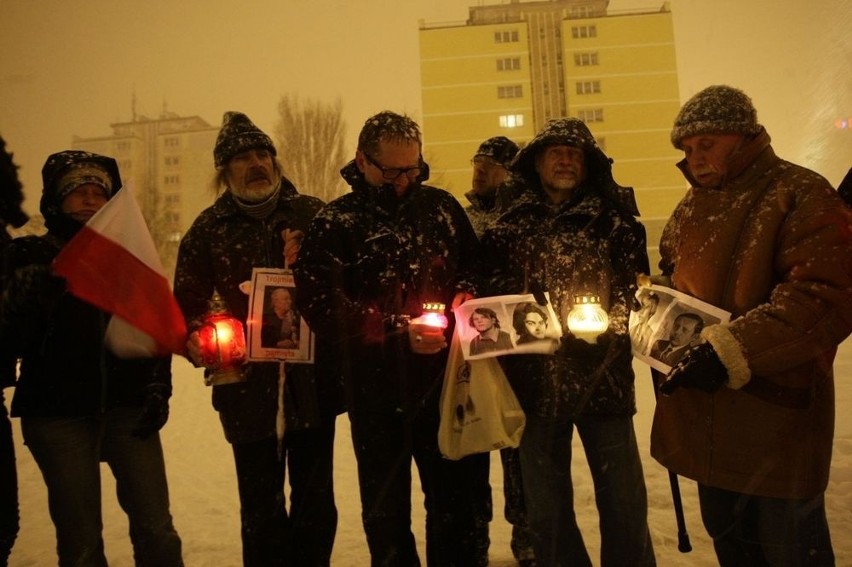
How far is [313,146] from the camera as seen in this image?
25.1 metres

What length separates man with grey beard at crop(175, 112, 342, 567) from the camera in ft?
10.2

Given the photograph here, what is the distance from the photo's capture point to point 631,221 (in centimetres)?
294

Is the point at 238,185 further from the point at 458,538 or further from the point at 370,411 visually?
the point at 458,538

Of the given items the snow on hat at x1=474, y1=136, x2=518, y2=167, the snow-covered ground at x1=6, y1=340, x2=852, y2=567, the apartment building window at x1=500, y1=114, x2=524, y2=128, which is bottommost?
the snow-covered ground at x1=6, y1=340, x2=852, y2=567

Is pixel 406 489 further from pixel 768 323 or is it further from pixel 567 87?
pixel 567 87

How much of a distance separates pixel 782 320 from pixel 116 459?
3.21 metres

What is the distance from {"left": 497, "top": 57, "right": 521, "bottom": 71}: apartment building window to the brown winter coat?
3689 centimetres

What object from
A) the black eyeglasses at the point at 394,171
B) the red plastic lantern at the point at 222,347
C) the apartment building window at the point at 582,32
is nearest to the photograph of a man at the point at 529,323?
the black eyeglasses at the point at 394,171

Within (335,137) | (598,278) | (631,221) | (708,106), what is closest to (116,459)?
(598,278)

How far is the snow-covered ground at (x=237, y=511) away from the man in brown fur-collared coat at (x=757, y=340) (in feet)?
4.40

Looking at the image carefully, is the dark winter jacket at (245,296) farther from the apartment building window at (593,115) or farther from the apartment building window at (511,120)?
the apartment building window at (593,115)

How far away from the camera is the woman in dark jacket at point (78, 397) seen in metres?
2.81

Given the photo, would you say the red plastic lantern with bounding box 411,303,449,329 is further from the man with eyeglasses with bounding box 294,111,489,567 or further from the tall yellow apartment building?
the tall yellow apartment building

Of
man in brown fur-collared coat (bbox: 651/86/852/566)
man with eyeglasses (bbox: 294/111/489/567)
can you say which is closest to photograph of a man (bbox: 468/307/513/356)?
man with eyeglasses (bbox: 294/111/489/567)
